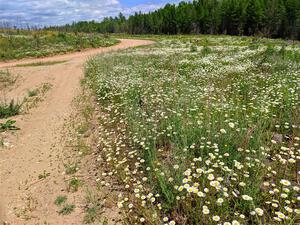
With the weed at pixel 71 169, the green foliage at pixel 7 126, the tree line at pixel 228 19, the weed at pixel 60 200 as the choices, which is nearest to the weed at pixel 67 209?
the weed at pixel 60 200

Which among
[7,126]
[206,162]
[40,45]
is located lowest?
[7,126]

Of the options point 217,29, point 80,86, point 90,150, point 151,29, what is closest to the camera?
point 90,150

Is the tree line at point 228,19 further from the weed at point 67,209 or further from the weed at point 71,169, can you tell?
the weed at point 67,209

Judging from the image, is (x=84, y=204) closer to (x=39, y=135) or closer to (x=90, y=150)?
(x=90, y=150)

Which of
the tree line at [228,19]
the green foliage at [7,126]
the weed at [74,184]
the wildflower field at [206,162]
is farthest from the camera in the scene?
the tree line at [228,19]

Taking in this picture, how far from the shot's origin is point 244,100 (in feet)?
24.6

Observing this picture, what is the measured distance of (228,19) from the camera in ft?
261

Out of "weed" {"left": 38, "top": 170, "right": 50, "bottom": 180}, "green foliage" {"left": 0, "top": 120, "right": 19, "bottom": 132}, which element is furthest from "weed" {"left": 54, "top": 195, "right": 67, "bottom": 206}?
"green foliage" {"left": 0, "top": 120, "right": 19, "bottom": 132}

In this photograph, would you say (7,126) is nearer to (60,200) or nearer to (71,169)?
(71,169)

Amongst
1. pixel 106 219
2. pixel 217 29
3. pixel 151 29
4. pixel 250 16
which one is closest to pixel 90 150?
pixel 106 219

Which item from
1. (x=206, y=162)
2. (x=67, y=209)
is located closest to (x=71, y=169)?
(x=67, y=209)

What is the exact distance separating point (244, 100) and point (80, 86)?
9.14 metres

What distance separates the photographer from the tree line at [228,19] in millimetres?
68375

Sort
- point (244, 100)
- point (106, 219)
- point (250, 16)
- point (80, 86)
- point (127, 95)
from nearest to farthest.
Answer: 1. point (106, 219)
2. point (244, 100)
3. point (127, 95)
4. point (80, 86)
5. point (250, 16)
